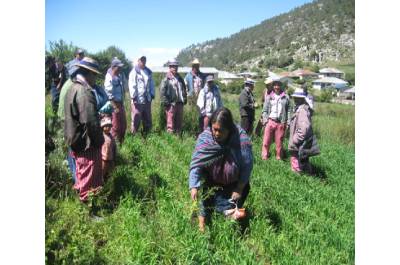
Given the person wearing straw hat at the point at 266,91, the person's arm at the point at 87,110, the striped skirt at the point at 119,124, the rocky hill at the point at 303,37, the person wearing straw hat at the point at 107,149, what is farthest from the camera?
the person wearing straw hat at the point at 266,91

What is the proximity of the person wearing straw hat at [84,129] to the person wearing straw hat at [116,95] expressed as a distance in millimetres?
2095

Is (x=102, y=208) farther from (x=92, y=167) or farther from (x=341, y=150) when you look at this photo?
(x=341, y=150)

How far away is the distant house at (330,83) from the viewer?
2459mm

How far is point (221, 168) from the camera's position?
2.88 meters

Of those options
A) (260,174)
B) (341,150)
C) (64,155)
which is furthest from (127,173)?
(341,150)

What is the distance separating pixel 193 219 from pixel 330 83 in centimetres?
139

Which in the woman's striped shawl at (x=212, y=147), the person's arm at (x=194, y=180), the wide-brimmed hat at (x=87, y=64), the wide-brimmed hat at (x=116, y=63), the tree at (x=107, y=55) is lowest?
the person's arm at (x=194, y=180)

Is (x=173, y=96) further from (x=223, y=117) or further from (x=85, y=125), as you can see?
(x=223, y=117)

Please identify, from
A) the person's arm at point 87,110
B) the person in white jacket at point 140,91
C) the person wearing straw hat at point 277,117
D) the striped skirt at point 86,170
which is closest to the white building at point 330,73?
the person's arm at point 87,110

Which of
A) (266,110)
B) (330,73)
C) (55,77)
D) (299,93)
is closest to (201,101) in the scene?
(266,110)

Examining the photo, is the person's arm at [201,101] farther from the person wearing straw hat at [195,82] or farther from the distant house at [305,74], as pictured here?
the distant house at [305,74]

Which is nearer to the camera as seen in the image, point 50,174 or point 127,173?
point 50,174
